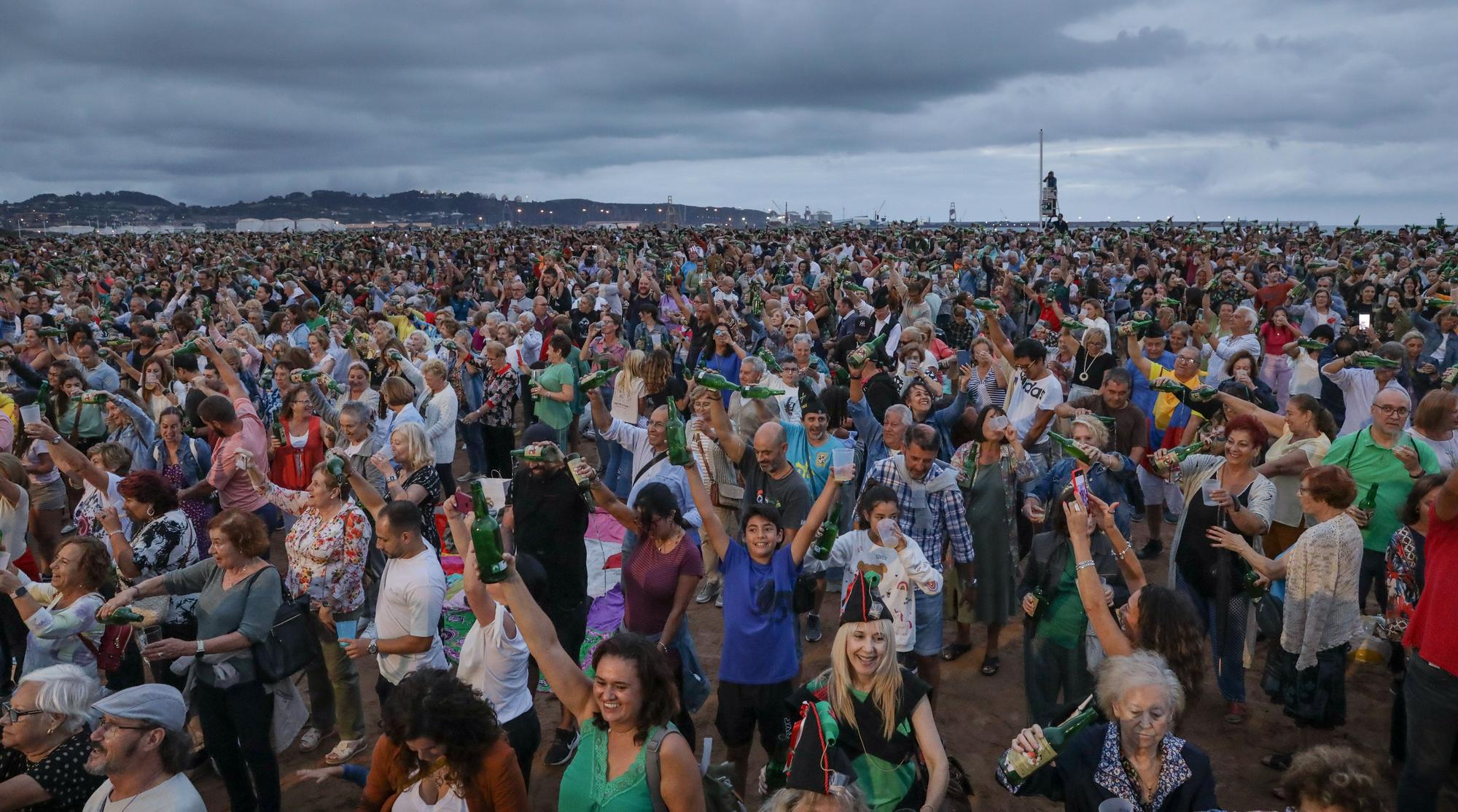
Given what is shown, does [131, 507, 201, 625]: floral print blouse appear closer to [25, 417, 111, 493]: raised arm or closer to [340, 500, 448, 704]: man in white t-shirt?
[25, 417, 111, 493]: raised arm

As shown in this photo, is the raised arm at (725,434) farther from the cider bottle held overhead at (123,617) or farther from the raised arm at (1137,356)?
the raised arm at (1137,356)

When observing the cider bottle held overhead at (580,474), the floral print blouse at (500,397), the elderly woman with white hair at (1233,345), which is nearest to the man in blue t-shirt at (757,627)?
the cider bottle held overhead at (580,474)

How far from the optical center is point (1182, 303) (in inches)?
479

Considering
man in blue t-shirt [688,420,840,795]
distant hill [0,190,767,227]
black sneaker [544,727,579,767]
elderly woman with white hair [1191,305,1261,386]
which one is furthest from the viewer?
distant hill [0,190,767,227]

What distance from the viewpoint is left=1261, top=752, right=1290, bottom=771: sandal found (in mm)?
4496

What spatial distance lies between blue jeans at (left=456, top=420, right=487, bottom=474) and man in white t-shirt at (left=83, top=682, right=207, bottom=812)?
18.1 ft

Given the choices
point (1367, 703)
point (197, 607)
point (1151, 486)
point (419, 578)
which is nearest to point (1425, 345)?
point (1151, 486)

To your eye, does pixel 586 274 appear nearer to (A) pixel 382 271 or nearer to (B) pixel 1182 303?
(A) pixel 382 271

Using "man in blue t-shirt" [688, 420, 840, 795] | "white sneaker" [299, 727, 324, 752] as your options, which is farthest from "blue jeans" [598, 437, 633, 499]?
"man in blue t-shirt" [688, 420, 840, 795]

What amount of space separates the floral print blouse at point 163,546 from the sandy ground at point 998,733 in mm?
1142


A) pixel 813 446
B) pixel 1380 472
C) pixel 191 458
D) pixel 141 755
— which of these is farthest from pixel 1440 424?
pixel 191 458

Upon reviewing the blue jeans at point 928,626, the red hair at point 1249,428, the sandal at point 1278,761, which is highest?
the red hair at point 1249,428

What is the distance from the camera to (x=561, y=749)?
15.6 ft

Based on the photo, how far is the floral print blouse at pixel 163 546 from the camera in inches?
176
